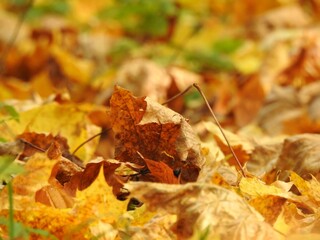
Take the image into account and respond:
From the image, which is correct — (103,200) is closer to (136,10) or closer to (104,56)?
(136,10)

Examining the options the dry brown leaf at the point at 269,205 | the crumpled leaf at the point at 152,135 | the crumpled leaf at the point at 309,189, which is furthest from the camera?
the crumpled leaf at the point at 152,135

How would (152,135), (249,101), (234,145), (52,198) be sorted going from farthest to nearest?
1. (249,101)
2. (234,145)
3. (152,135)
4. (52,198)

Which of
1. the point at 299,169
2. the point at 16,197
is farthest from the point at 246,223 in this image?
the point at 299,169

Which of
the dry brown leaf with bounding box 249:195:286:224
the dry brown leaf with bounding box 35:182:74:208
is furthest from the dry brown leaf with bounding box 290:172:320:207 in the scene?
the dry brown leaf with bounding box 35:182:74:208

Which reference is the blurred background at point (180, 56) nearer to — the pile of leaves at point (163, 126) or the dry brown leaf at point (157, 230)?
the pile of leaves at point (163, 126)

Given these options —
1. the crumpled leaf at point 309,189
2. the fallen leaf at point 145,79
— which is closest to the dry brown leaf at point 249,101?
the fallen leaf at point 145,79

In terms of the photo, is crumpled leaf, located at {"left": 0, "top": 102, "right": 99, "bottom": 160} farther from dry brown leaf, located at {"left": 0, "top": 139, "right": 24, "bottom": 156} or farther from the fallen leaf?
the fallen leaf

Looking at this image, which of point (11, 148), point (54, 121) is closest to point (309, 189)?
point (11, 148)

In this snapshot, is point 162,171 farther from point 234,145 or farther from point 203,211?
point 234,145
